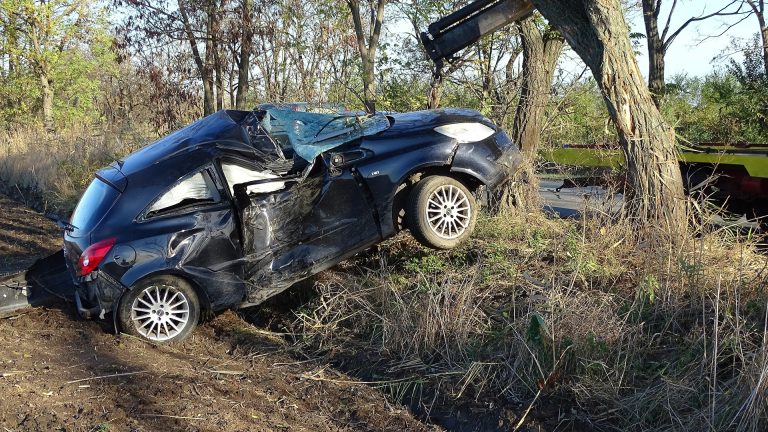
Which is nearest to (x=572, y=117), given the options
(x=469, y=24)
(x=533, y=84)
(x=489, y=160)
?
(x=533, y=84)

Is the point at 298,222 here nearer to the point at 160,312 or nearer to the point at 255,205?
the point at 255,205

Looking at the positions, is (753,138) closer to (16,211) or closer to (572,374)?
(572,374)

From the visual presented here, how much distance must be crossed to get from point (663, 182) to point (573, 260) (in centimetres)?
126

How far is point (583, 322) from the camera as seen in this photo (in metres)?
5.45

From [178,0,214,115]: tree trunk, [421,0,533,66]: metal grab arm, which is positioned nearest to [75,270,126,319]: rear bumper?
[421,0,533,66]: metal grab arm

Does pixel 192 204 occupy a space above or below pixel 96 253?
above

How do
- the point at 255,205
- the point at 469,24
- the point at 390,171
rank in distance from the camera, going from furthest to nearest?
1. the point at 469,24
2. the point at 390,171
3. the point at 255,205

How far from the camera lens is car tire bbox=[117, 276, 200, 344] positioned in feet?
21.6

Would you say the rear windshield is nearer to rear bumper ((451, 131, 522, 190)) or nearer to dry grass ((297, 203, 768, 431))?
dry grass ((297, 203, 768, 431))

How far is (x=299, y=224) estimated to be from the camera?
7.02 meters

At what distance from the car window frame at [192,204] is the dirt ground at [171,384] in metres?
1.10

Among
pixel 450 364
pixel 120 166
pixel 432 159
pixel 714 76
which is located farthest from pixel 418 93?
pixel 714 76

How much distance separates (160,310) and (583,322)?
12.1 feet

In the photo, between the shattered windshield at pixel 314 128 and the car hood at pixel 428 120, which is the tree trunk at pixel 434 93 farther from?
the shattered windshield at pixel 314 128
